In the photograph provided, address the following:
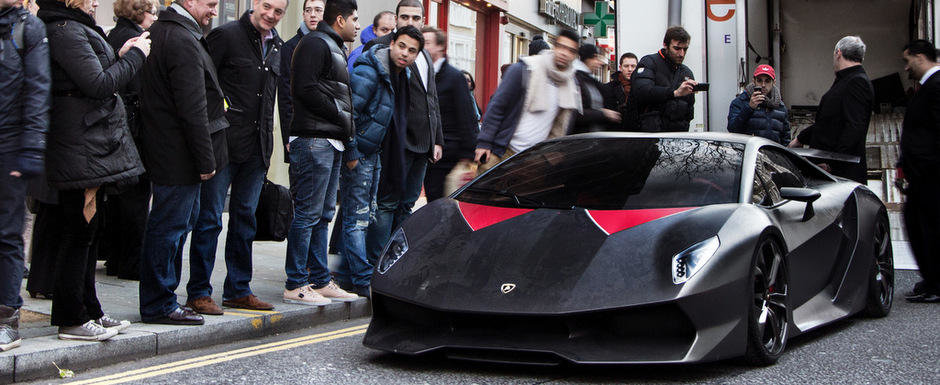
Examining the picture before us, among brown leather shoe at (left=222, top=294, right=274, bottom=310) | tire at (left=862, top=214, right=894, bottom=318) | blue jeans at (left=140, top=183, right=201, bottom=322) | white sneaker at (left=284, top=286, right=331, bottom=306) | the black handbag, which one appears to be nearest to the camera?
blue jeans at (left=140, top=183, right=201, bottom=322)

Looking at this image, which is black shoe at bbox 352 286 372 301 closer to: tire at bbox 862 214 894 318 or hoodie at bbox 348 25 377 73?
hoodie at bbox 348 25 377 73

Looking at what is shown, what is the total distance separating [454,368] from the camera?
5375mm

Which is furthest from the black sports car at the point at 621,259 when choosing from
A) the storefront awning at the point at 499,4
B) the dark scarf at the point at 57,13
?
the storefront awning at the point at 499,4

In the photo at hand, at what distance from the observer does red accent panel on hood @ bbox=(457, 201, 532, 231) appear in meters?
5.76

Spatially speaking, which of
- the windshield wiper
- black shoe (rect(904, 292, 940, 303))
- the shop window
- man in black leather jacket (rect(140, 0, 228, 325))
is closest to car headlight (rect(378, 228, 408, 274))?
the windshield wiper

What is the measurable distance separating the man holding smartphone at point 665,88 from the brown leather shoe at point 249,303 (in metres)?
4.15

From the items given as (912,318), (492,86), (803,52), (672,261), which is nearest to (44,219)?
(672,261)

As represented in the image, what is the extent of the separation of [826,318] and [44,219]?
4.72 m

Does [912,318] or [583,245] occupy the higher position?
[583,245]

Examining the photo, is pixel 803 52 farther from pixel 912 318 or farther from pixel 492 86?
pixel 492 86

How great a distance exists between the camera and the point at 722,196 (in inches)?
226

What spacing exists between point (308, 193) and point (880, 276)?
3.75 meters

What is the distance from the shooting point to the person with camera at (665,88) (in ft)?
31.4

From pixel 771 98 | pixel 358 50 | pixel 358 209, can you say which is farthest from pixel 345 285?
pixel 771 98
